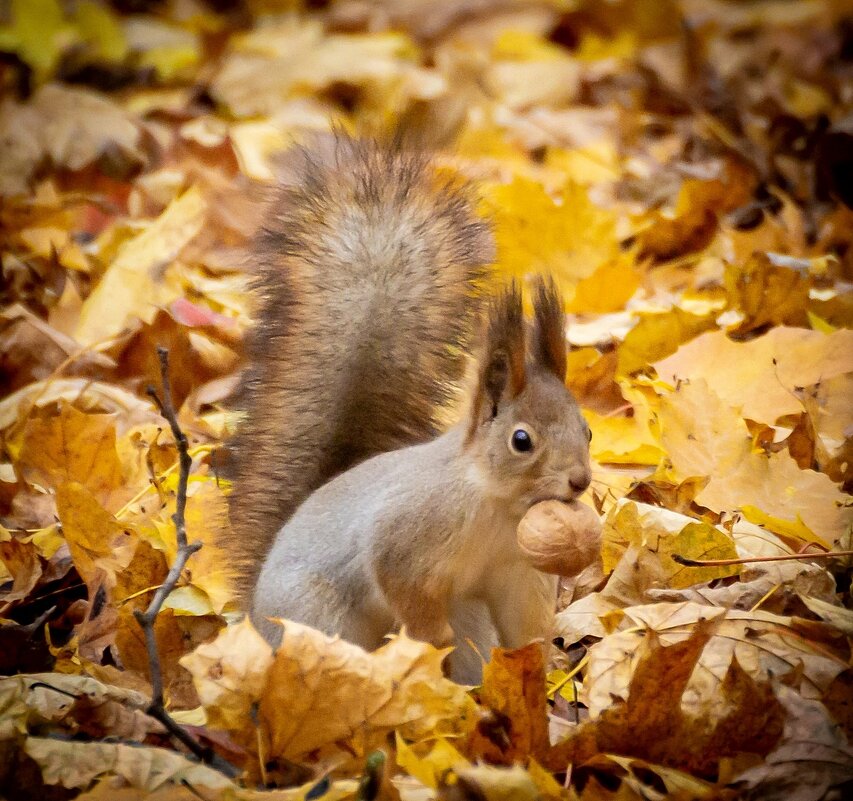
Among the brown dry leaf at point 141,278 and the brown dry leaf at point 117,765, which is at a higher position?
the brown dry leaf at point 141,278

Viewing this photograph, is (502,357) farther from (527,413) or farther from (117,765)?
(117,765)

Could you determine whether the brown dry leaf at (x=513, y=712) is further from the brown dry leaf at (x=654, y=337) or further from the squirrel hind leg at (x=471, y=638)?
the brown dry leaf at (x=654, y=337)

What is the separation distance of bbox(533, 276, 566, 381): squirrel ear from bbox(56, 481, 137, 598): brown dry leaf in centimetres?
68

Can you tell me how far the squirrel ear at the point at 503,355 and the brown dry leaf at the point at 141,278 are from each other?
3.67ft

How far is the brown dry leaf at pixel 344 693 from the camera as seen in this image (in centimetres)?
129

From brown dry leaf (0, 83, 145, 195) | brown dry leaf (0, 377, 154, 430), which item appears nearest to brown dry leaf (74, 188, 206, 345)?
brown dry leaf (0, 377, 154, 430)

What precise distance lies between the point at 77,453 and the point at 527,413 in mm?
878

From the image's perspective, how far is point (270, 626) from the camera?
1.60 metres

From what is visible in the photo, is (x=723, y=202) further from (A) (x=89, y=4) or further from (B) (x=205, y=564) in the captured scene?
(A) (x=89, y=4)

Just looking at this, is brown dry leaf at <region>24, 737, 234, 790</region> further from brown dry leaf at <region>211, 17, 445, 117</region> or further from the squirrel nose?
brown dry leaf at <region>211, 17, 445, 117</region>

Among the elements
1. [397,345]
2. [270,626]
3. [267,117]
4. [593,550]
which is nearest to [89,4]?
[267,117]

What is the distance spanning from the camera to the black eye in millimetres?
1379

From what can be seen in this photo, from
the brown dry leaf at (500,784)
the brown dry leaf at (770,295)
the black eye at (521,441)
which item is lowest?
the brown dry leaf at (500,784)

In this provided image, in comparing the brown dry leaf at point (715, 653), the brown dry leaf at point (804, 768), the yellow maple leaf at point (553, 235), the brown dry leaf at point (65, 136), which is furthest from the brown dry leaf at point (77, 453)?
the brown dry leaf at point (65, 136)
